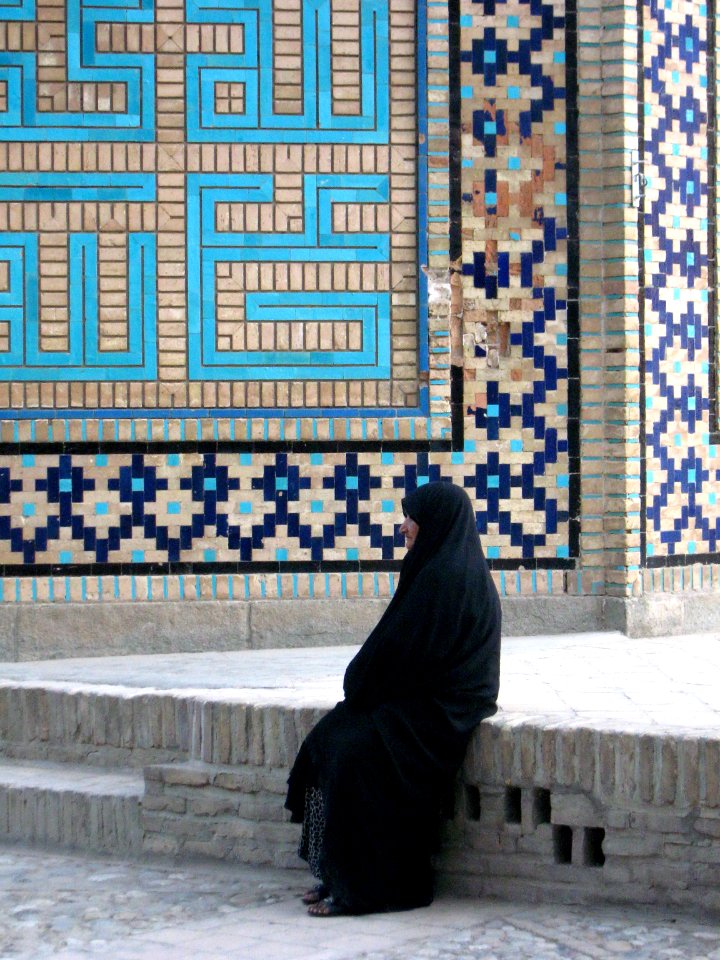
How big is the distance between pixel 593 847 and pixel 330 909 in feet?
2.34

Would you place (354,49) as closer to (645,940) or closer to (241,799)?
(241,799)

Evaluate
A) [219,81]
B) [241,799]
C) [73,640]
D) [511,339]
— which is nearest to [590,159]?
[511,339]

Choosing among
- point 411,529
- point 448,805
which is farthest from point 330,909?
point 411,529

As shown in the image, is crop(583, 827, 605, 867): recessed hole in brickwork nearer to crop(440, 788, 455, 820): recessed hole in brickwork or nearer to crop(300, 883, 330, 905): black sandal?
crop(440, 788, 455, 820): recessed hole in brickwork

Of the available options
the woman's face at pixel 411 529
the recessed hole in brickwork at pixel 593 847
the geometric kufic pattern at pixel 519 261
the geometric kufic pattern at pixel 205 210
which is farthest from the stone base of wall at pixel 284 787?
the geometric kufic pattern at pixel 519 261

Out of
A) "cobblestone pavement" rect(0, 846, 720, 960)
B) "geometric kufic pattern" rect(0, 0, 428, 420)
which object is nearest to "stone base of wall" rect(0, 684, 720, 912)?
"cobblestone pavement" rect(0, 846, 720, 960)

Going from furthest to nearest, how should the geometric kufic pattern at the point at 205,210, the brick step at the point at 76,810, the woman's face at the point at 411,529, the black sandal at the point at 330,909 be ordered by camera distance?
1. the geometric kufic pattern at the point at 205,210
2. the brick step at the point at 76,810
3. the woman's face at the point at 411,529
4. the black sandal at the point at 330,909

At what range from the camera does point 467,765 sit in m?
4.62

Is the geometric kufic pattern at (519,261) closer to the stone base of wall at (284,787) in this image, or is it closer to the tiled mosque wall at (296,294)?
the tiled mosque wall at (296,294)

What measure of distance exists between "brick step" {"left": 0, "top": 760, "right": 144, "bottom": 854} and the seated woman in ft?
2.89

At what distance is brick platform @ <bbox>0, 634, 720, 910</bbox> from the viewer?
4.31 metres

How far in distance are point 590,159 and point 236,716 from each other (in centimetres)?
352

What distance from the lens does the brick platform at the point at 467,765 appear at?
14.1 feet

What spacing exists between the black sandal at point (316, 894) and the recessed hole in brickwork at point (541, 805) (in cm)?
60
